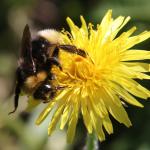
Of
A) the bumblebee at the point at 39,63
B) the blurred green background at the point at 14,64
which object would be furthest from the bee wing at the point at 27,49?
the blurred green background at the point at 14,64

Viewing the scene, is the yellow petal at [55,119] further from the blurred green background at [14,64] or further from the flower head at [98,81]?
the blurred green background at [14,64]

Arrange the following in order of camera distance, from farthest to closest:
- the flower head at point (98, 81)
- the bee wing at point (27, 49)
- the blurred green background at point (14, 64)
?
the blurred green background at point (14, 64), the flower head at point (98, 81), the bee wing at point (27, 49)

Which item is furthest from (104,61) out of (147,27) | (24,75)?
(147,27)

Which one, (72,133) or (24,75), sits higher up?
(24,75)

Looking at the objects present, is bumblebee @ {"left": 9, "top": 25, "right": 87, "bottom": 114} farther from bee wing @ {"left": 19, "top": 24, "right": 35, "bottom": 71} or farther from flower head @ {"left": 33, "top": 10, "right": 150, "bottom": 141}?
flower head @ {"left": 33, "top": 10, "right": 150, "bottom": 141}

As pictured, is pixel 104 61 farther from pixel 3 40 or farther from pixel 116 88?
pixel 3 40

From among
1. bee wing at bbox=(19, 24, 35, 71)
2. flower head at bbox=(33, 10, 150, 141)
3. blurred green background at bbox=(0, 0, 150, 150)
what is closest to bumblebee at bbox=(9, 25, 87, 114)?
bee wing at bbox=(19, 24, 35, 71)

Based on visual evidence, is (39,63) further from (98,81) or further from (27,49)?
(98,81)

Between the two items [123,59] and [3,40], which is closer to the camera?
[123,59]
